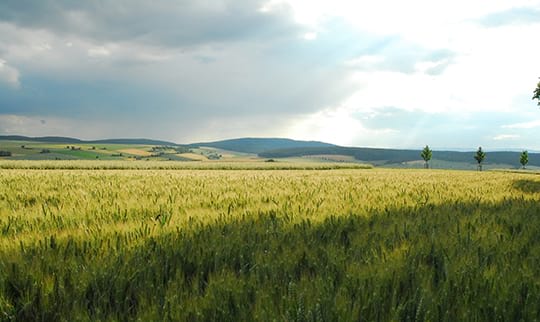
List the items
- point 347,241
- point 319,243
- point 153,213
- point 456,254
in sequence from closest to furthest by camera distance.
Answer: point 456,254, point 319,243, point 347,241, point 153,213

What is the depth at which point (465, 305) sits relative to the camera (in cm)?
185

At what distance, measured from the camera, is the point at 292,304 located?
1.79 m

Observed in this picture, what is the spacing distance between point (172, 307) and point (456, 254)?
2313mm

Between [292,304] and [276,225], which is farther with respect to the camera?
[276,225]

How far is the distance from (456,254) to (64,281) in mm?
2963

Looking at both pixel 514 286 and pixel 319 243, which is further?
pixel 319 243

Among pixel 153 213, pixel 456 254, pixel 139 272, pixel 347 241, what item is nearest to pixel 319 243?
pixel 347 241

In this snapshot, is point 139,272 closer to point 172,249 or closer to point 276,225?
point 172,249

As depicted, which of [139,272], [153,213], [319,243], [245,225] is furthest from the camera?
[153,213]

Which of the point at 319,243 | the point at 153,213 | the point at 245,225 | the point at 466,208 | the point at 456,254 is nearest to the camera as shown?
the point at 456,254

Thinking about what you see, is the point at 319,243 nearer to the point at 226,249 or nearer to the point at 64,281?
the point at 226,249

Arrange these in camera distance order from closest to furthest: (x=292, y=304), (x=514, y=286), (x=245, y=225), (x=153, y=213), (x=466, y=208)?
1. (x=292, y=304)
2. (x=514, y=286)
3. (x=245, y=225)
4. (x=153, y=213)
5. (x=466, y=208)

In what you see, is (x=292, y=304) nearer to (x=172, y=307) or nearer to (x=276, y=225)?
(x=172, y=307)

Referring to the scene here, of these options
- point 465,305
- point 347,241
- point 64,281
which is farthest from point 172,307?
point 347,241
